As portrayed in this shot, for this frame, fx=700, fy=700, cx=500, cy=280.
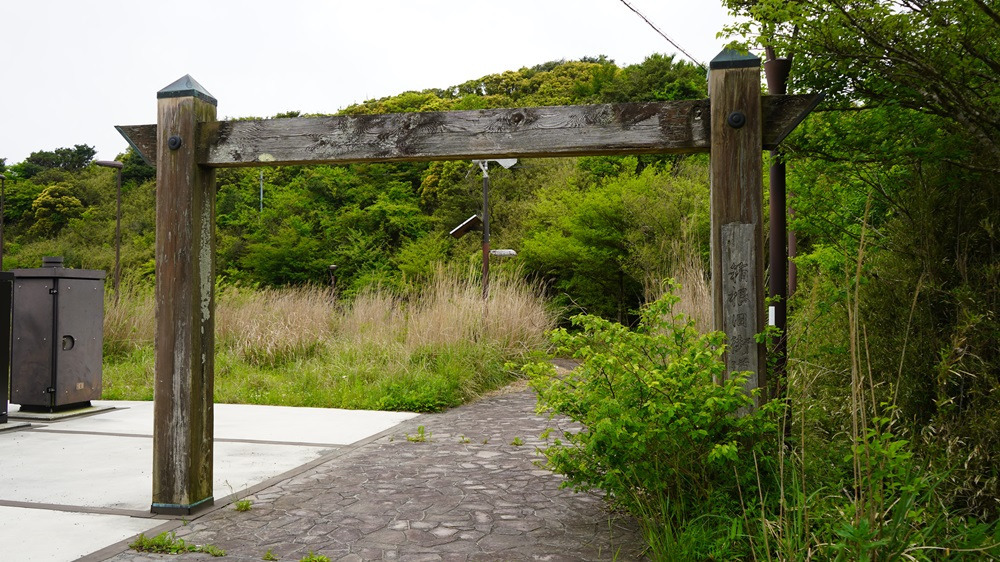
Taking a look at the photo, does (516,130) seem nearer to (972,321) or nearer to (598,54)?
(972,321)

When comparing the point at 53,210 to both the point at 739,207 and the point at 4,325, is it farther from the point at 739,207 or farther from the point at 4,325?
the point at 739,207

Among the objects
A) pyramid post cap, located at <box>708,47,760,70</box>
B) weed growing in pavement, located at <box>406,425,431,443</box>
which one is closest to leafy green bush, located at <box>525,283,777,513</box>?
pyramid post cap, located at <box>708,47,760,70</box>

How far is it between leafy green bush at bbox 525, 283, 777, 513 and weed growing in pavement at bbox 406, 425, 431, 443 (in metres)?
2.36

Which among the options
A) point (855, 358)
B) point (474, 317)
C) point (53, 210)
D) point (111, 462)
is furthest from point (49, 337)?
point (53, 210)

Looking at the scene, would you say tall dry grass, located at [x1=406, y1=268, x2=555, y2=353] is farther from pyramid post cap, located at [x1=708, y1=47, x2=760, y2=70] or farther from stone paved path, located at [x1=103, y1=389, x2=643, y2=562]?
pyramid post cap, located at [x1=708, y1=47, x2=760, y2=70]

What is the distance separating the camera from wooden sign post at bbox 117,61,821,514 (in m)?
3.00

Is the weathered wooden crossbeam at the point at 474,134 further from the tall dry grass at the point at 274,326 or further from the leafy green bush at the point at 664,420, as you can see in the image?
the tall dry grass at the point at 274,326

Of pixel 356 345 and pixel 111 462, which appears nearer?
pixel 111 462

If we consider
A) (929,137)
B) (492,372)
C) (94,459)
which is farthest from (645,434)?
(492,372)

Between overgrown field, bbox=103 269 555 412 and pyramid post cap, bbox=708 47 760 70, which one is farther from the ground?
pyramid post cap, bbox=708 47 760 70

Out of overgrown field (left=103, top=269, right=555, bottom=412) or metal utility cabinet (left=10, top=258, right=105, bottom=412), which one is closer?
metal utility cabinet (left=10, top=258, right=105, bottom=412)

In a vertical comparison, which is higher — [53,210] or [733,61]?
[53,210]

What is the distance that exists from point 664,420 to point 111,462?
385cm

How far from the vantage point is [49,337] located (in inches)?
247
